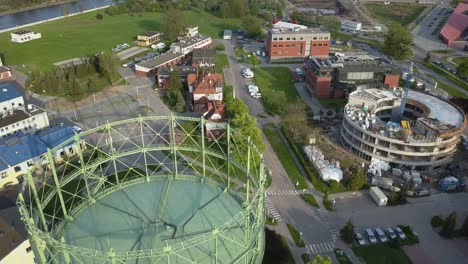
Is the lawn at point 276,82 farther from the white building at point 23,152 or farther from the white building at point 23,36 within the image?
the white building at point 23,36

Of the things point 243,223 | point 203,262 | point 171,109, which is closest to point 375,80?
point 171,109

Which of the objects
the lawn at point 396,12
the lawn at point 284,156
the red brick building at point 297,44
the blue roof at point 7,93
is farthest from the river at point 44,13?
the lawn at point 284,156

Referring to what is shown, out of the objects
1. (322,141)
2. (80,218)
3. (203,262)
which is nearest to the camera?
(203,262)

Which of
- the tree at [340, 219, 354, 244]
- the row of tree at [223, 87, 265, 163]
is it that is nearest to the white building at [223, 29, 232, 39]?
the row of tree at [223, 87, 265, 163]

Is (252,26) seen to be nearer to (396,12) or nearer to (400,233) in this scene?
(396,12)

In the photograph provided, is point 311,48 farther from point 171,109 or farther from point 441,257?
point 441,257

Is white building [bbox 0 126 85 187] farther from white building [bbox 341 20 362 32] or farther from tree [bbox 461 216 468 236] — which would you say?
white building [bbox 341 20 362 32]

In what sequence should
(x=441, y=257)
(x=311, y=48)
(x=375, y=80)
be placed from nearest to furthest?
(x=441, y=257) < (x=375, y=80) < (x=311, y=48)

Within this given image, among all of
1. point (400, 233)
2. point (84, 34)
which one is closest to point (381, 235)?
point (400, 233)
